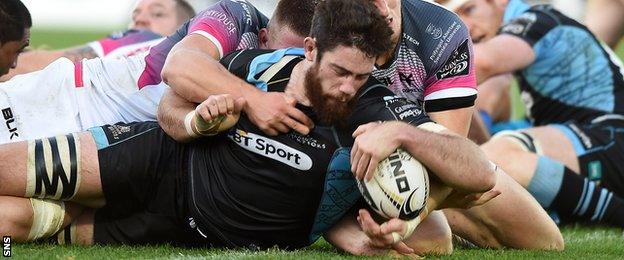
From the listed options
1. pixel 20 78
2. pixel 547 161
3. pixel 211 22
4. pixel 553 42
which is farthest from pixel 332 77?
pixel 553 42

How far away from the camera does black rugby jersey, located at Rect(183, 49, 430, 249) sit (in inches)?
222

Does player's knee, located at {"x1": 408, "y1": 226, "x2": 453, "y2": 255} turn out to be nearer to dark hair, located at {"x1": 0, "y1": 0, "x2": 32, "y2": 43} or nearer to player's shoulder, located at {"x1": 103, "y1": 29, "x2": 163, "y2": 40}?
dark hair, located at {"x1": 0, "y1": 0, "x2": 32, "y2": 43}

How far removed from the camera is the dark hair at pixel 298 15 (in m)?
6.23

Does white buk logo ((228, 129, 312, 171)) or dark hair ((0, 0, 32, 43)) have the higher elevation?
dark hair ((0, 0, 32, 43))

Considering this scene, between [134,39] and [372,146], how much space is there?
4556 millimetres

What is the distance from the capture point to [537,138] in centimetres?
852

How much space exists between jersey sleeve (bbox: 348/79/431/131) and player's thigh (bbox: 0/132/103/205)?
1369 mm

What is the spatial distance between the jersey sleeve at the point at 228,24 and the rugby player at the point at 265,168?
275 mm

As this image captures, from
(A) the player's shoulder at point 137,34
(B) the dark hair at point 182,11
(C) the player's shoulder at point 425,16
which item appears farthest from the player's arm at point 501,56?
(B) the dark hair at point 182,11

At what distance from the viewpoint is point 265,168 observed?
575 cm

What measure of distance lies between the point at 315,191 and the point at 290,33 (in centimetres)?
101

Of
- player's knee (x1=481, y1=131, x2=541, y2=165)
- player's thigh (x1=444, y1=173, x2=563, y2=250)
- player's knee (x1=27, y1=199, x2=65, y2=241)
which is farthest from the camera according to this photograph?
player's knee (x1=481, y1=131, x2=541, y2=165)

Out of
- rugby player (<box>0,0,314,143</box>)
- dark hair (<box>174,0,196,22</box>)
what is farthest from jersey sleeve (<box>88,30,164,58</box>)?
rugby player (<box>0,0,314,143</box>)

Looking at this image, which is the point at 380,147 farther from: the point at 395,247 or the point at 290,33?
the point at 290,33
